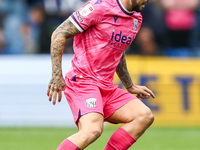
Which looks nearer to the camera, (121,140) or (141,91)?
(121,140)

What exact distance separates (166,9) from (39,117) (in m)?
3.73

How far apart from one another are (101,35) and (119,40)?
0.19 meters

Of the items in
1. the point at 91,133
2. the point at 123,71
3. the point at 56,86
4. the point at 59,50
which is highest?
the point at 59,50

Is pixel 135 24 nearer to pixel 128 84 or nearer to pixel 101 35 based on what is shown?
pixel 101 35

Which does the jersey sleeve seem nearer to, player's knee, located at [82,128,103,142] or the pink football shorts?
the pink football shorts

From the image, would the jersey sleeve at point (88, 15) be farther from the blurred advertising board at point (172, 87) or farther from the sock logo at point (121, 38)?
the blurred advertising board at point (172, 87)

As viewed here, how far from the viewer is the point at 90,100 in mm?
4082

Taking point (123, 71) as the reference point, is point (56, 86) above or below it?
above

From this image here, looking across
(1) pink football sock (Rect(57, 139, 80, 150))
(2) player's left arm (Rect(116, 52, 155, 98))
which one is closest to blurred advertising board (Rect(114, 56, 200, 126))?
(2) player's left arm (Rect(116, 52, 155, 98))

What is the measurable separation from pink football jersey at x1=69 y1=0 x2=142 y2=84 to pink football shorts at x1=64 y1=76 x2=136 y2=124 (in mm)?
87

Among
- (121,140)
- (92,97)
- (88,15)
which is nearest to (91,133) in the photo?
(92,97)

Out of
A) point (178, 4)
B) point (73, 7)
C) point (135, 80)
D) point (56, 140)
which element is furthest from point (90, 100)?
point (73, 7)

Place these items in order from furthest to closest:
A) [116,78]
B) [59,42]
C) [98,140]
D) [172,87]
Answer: [172,87]
[116,78]
[98,140]
[59,42]

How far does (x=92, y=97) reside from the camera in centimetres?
411
